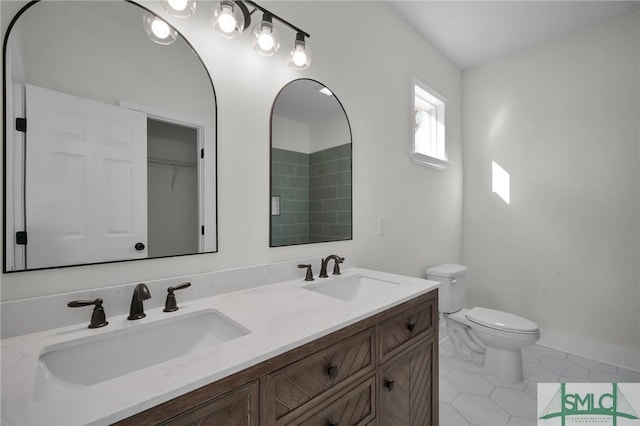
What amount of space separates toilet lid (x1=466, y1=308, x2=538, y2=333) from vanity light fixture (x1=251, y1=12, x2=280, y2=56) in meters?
2.10

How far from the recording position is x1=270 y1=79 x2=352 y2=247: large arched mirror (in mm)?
1425

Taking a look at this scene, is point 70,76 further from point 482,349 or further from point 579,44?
point 579,44

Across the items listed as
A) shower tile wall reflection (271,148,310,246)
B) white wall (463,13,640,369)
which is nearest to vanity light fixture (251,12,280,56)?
shower tile wall reflection (271,148,310,246)

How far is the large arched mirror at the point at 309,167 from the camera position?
4.67 ft

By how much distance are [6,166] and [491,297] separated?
132 inches

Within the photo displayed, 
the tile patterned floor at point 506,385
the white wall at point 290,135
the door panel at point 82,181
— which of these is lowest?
the tile patterned floor at point 506,385

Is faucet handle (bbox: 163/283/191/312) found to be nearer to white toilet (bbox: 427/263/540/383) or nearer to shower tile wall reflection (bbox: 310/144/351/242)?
shower tile wall reflection (bbox: 310/144/351/242)

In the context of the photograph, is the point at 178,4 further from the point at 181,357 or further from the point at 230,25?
the point at 181,357

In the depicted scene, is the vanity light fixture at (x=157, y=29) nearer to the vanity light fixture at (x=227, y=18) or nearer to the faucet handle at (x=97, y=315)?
the vanity light fixture at (x=227, y=18)

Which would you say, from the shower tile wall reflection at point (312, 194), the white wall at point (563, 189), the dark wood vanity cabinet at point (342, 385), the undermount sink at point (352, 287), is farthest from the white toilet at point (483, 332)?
the shower tile wall reflection at point (312, 194)

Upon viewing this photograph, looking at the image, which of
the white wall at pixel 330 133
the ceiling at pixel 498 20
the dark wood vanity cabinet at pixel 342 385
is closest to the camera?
the dark wood vanity cabinet at pixel 342 385

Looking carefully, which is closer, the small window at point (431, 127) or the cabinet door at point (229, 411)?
the cabinet door at point (229, 411)

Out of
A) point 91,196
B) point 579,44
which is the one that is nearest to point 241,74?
point 91,196

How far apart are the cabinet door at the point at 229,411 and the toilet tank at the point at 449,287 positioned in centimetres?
187
